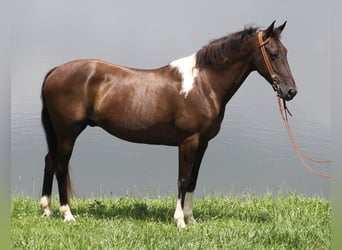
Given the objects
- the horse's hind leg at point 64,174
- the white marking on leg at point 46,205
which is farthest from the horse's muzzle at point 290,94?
the white marking on leg at point 46,205

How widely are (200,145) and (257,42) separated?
113 cm

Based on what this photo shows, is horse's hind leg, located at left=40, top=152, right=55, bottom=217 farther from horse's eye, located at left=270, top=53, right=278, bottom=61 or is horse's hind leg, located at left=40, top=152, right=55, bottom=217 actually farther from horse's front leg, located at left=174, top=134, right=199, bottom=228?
horse's eye, located at left=270, top=53, right=278, bottom=61

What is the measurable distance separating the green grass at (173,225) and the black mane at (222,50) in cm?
157

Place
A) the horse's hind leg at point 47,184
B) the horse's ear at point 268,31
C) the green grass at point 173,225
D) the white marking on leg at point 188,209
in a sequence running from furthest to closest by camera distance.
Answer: the horse's hind leg at point 47,184 < the white marking on leg at point 188,209 < the horse's ear at point 268,31 < the green grass at point 173,225

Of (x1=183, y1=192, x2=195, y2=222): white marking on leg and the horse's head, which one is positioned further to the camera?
(x1=183, y1=192, x2=195, y2=222): white marking on leg

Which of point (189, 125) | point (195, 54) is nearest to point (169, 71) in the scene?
point (195, 54)

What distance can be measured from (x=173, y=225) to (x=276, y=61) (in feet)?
6.05

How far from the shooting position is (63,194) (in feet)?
16.0

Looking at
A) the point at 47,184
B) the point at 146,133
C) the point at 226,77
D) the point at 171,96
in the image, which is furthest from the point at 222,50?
the point at 47,184

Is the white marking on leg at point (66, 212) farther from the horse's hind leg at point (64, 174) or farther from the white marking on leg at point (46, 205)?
the white marking on leg at point (46, 205)

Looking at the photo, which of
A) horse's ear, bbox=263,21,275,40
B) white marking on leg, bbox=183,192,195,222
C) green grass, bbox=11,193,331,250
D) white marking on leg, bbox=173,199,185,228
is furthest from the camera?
white marking on leg, bbox=183,192,195,222

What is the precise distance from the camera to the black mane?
464 cm

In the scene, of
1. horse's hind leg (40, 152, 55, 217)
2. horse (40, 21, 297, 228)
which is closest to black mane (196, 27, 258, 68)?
horse (40, 21, 297, 228)

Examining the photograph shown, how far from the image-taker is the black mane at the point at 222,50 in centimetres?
464
